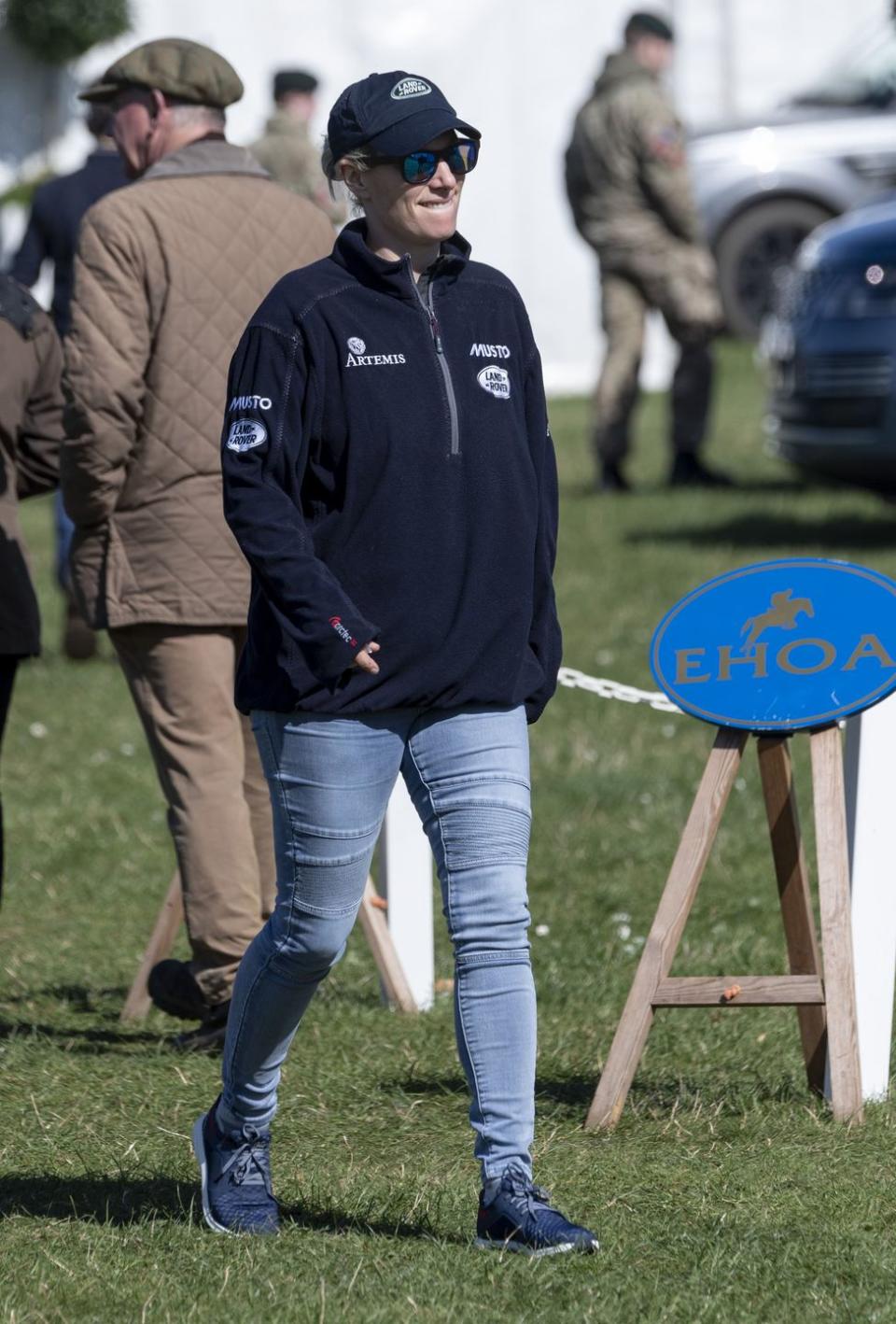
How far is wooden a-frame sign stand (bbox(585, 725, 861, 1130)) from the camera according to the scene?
441 cm

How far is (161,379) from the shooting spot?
16.3 feet

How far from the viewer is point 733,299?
18500 millimetres

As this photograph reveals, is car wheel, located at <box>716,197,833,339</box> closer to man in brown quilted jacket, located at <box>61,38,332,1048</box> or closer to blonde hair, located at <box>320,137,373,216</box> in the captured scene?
man in brown quilted jacket, located at <box>61,38,332,1048</box>

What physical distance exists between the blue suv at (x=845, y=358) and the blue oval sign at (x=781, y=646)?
21.3ft

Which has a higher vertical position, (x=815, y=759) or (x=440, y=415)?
(x=440, y=415)

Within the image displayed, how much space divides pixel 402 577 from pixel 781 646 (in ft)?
3.61

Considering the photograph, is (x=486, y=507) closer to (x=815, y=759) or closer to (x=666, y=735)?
(x=815, y=759)

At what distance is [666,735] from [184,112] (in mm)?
3799

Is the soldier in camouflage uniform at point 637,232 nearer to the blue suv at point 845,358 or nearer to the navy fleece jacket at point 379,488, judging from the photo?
the blue suv at point 845,358

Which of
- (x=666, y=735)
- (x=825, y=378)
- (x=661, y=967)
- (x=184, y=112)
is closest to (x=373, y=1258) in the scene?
(x=661, y=967)

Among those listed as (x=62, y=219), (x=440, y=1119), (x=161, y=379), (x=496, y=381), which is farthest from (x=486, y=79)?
(x=496, y=381)

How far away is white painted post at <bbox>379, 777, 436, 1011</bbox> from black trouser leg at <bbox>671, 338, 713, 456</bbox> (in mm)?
8166

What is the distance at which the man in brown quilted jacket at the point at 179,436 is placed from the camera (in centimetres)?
489

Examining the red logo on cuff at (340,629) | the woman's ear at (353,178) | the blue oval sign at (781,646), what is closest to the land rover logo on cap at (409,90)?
the woman's ear at (353,178)
